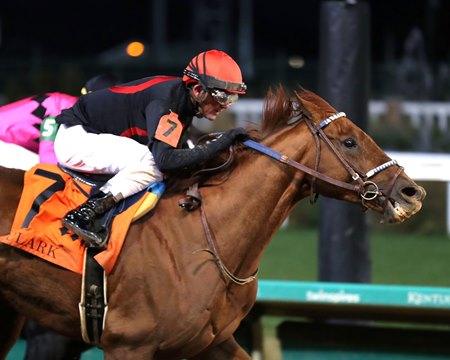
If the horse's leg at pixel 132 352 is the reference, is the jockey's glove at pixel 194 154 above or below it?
above

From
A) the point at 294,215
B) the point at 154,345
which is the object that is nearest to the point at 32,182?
the point at 154,345

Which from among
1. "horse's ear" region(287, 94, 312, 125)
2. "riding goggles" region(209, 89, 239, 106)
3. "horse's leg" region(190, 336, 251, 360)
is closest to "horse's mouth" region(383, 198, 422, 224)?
"horse's ear" region(287, 94, 312, 125)

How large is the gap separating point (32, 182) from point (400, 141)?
8.72 m

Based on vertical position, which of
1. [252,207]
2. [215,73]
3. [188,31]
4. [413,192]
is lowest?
[188,31]

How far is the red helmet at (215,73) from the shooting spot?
4.59 meters

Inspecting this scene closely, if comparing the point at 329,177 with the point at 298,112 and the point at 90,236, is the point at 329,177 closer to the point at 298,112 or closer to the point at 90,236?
the point at 298,112

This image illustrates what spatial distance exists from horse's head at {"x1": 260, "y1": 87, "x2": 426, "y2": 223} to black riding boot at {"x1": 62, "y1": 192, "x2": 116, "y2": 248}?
80 cm

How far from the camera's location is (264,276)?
325 inches

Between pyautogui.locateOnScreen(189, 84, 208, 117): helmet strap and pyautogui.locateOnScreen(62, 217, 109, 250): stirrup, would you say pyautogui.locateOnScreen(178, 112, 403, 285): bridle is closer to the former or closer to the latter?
Result: pyautogui.locateOnScreen(189, 84, 208, 117): helmet strap

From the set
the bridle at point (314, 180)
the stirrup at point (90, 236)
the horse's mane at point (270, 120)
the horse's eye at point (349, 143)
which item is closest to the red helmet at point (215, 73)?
the horse's mane at point (270, 120)

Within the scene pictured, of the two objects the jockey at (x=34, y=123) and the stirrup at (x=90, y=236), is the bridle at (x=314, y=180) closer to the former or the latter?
the stirrup at (x=90, y=236)

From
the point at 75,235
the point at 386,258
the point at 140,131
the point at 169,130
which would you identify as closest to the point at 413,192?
the point at 169,130

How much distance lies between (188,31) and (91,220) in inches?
761

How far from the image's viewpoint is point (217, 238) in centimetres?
464
